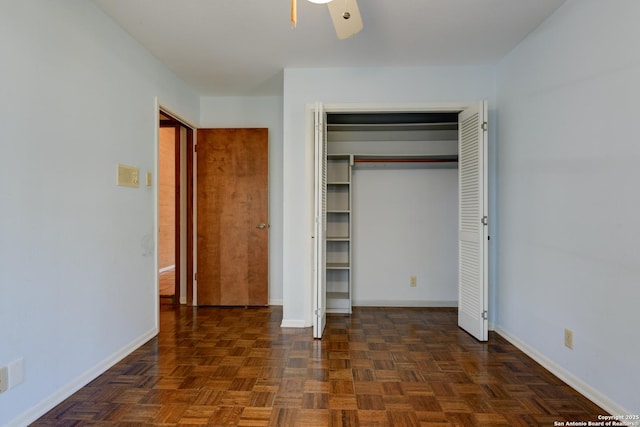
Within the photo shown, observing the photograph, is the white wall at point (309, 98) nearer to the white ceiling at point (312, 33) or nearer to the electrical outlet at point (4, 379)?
the white ceiling at point (312, 33)

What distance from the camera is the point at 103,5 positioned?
2369 millimetres

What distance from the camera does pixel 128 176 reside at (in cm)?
271

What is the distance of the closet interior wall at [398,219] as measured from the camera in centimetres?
401

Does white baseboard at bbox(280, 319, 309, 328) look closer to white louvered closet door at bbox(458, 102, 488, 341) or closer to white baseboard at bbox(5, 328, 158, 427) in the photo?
white baseboard at bbox(5, 328, 158, 427)

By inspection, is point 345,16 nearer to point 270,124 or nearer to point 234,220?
point 270,124

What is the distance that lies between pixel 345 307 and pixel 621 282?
2.47 m

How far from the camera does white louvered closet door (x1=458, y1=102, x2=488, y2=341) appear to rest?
9.75ft

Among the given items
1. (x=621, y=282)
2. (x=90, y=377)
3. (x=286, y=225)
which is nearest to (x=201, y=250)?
(x=286, y=225)

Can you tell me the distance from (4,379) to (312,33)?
2.80 metres

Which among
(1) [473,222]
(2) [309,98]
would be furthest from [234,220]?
(1) [473,222]

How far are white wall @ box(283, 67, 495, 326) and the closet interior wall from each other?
2.07 feet

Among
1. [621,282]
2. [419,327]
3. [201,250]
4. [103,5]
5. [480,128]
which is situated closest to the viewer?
[621,282]

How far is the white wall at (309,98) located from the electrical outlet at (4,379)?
207 centimetres

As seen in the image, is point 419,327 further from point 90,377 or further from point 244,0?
point 244,0
